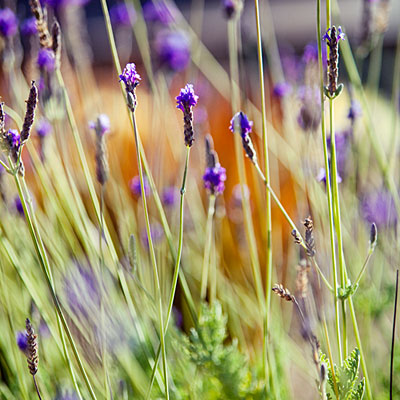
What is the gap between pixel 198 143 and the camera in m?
1.29

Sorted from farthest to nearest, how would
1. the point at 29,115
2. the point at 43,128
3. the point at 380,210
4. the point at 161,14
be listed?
the point at 161,14 < the point at 380,210 < the point at 43,128 < the point at 29,115

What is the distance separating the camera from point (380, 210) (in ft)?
3.41

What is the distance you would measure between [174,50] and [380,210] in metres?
0.48

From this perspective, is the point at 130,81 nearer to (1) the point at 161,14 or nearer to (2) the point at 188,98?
(2) the point at 188,98

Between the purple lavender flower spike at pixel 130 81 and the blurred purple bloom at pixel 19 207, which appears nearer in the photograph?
the purple lavender flower spike at pixel 130 81

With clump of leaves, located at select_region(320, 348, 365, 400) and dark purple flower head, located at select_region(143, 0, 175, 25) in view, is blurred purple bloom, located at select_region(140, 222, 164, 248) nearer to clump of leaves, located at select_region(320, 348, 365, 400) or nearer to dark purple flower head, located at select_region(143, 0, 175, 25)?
dark purple flower head, located at select_region(143, 0, 175, 25)

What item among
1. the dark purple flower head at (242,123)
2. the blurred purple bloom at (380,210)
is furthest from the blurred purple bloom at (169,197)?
the dark purple flower head at (242,123)

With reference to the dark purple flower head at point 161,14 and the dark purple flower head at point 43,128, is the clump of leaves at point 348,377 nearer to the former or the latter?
the dark purple flower head at point 43,128

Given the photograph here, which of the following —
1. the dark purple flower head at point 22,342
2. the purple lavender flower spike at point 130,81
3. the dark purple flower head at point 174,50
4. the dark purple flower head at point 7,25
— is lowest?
the dark purple flower head at point 22,342

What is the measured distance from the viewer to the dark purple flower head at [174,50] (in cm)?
111

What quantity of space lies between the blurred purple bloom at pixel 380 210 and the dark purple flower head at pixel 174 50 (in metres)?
0.44

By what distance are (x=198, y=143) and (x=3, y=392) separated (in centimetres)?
70

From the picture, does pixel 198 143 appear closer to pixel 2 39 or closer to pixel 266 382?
pixel 2 39

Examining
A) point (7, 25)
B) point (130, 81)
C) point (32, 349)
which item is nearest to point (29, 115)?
point (130, 81)
